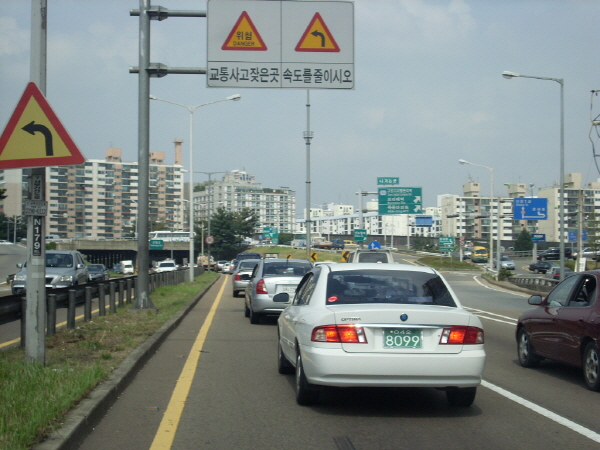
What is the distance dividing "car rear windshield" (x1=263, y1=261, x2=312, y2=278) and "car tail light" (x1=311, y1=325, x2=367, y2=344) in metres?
10.1

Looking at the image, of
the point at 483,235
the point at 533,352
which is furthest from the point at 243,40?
the point at 483,235

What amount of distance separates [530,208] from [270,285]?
1661 inches

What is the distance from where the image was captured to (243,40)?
14797 mm

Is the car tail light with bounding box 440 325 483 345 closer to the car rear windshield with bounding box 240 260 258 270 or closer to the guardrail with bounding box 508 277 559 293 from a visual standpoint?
the car rear windshield with bounding box 240 260 258 270

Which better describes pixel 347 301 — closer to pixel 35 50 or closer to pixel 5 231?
pixel 35 50

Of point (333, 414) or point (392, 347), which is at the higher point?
point (392, 347)

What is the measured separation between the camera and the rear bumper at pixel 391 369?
637 centimetres

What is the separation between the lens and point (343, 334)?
254 inches

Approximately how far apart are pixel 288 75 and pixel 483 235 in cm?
16493

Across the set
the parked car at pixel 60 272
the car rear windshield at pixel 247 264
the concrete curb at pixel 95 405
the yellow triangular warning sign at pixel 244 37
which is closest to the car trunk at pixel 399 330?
the concrete curb at pixel 95 405

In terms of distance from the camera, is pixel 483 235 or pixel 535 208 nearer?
pixel 535 208

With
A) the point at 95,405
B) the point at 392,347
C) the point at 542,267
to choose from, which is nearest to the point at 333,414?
the point at 392,347

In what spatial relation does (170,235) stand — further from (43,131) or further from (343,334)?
(343,334)

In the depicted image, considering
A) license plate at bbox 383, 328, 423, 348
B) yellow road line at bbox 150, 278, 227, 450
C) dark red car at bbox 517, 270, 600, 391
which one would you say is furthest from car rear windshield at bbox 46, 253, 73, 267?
license plate at bbox 383, 328, 423, 348
